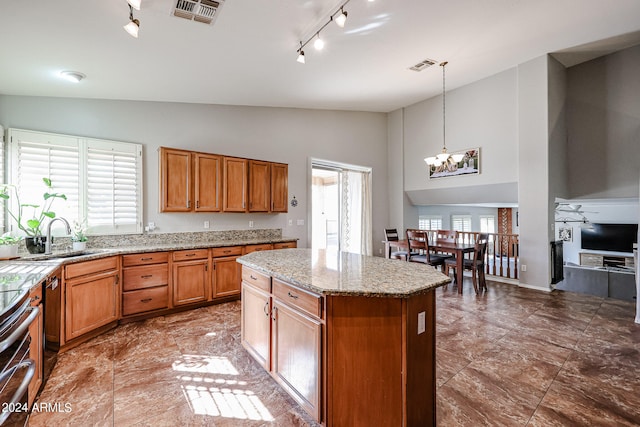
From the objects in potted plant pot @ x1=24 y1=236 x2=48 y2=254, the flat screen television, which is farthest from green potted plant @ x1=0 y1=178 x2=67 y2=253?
the flat screen television

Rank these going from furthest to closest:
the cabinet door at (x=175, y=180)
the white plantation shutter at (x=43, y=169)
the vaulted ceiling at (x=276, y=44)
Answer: the cabinet door at (x=175, y=180)
the white plantation shutter at (x=43, y=169)
the vaulted ceiling at (x=276, y=44)

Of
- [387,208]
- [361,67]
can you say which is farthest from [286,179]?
[387,208]

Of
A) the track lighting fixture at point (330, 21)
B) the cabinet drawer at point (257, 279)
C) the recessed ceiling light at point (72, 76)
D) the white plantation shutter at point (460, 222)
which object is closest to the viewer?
the cabinet drawer at point (257, 279)

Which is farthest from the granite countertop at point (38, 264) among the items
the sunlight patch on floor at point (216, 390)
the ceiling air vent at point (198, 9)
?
the ceiling air vent at point (198, 9)

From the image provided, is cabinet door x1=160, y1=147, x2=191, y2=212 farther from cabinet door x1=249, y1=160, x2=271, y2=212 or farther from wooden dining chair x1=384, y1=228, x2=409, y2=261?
wooden dining chair x1=384, y1=228, x2=409, y2=261

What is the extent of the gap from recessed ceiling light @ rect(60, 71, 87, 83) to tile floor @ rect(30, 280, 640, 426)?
2.77m

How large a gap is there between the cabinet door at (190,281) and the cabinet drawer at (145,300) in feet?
0.41

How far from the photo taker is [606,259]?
721cm

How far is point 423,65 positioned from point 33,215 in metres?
5.37

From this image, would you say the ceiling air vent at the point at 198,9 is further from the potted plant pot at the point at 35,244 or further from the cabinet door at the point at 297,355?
the potted plant pot at the point at 35,244

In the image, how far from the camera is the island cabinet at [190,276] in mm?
3729

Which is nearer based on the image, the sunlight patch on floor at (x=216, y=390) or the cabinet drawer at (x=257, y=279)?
the sunlight patch on floor at (x=216, y=390)

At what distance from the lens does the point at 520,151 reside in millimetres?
5039

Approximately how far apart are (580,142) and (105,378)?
7.54 metres
